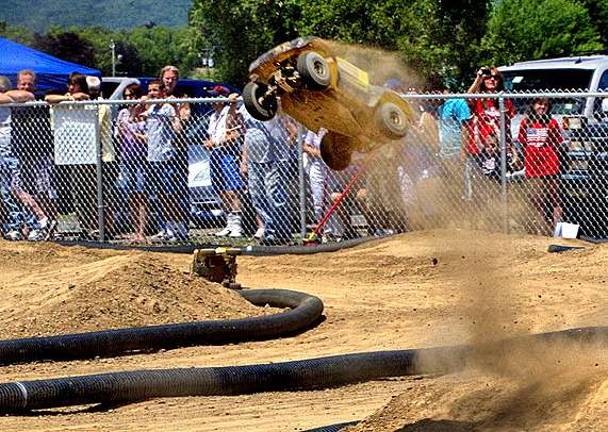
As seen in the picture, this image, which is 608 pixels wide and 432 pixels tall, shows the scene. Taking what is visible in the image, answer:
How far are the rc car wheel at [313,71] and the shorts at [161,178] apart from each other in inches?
360

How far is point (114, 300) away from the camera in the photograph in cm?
1156

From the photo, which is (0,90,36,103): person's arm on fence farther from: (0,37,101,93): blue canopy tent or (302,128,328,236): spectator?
(0,37,101,93): blue canopy tent

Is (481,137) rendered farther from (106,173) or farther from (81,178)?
(81,178)

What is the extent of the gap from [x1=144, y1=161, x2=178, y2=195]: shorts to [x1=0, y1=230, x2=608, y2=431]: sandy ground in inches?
54.9

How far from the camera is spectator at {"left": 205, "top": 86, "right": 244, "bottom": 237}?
1678cm

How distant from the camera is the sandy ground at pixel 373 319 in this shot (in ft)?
24.6

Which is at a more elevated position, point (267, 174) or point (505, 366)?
point (267, 174)

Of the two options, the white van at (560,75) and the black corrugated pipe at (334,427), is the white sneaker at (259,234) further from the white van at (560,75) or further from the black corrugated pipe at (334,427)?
the black corrugated pipe at (334,427)

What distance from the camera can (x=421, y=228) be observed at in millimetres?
16250

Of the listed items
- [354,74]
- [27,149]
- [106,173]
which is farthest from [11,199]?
[354,74]

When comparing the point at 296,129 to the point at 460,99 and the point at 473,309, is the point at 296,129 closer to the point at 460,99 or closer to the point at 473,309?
the point at 460,99

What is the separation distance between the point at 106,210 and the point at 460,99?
17.2 feet

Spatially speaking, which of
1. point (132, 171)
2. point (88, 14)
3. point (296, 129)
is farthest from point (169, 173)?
point (88, 14)

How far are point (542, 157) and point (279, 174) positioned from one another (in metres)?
3.48
